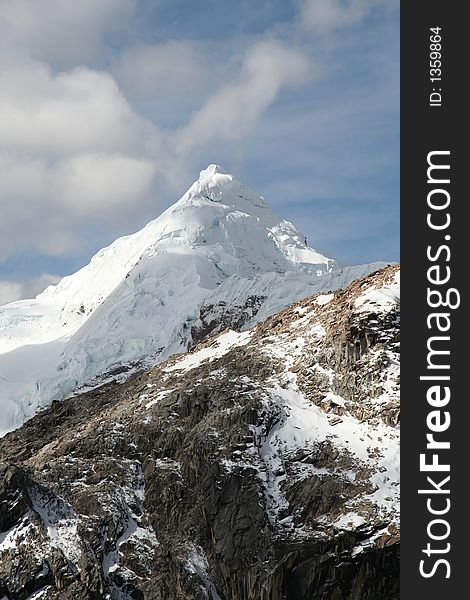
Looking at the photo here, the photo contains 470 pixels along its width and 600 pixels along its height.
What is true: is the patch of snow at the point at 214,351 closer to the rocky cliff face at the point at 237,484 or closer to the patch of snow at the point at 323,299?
the rocky cliff face at the point at 237,484

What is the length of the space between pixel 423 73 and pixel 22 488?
45.8m

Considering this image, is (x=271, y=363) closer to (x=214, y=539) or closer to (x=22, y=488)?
(x=214, y=539)

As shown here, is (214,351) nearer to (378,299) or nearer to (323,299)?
(323,299)

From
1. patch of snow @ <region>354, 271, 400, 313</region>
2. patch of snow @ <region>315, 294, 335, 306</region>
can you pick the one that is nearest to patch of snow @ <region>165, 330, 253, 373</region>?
patch of snow @ <region>315, 294, 335, 306</region>

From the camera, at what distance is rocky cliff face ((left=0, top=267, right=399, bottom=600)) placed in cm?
5962

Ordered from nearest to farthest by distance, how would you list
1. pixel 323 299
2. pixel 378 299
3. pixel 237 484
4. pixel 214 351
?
pixel 237 484
pixel 378 299
pixel 214 351
pixel 323 299

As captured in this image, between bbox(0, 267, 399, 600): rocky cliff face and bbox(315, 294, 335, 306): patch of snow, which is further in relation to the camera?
bbox(315, 294, 335, 306): patch of snow

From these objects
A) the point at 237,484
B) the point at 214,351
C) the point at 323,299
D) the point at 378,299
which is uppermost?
the point at 323,299

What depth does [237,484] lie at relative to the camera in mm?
66688

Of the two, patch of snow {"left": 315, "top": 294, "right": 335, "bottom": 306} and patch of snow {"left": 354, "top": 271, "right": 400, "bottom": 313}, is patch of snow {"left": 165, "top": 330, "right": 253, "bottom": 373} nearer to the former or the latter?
patch of snow {"left": 315, "top": 294, "right": 335, "bottom": 306}

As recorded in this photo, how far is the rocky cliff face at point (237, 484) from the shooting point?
59625 mm

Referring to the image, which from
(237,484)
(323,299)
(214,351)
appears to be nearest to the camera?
(237,484)

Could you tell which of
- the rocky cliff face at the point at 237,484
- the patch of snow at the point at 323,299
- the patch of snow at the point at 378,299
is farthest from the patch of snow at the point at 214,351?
the patch of snow at the point at 378,299

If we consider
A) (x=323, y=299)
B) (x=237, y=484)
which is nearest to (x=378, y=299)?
(x=323, y=299)
